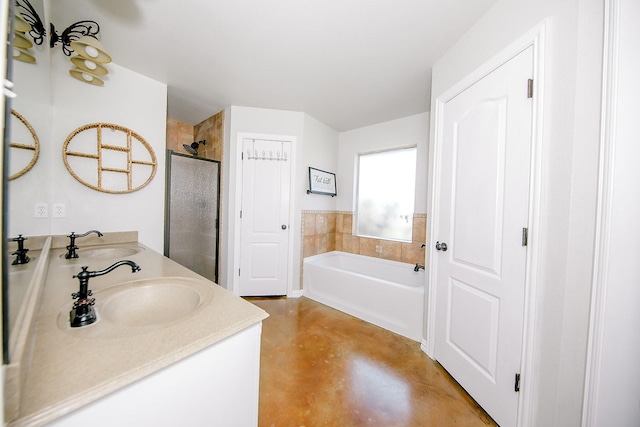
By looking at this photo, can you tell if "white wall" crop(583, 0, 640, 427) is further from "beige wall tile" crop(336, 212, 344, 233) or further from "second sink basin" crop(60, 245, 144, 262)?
Result: "beige wall tile" crop(336, 212, 344, 233)

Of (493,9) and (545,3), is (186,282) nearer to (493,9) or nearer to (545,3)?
(545,3)

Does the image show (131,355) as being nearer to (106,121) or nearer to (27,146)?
(27,146)

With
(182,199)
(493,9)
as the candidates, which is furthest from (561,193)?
(182,199)

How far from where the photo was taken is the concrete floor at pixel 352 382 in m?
1.29

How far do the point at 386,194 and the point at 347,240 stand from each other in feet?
3.13

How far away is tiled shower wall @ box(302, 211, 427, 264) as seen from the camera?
9.70 feet

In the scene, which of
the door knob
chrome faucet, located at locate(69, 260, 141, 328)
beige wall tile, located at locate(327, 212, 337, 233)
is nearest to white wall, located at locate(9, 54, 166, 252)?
chrome faucet, located at locate(69, 260, 141, 328)

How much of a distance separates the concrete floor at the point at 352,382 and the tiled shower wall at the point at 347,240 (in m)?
1.14

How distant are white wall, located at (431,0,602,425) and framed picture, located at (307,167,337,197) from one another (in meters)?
2.39

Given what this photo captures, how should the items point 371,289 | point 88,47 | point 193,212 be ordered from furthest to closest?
1. point 193,212
2. point 371,289
3. point 88,47

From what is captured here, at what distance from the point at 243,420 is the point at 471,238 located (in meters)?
1.52

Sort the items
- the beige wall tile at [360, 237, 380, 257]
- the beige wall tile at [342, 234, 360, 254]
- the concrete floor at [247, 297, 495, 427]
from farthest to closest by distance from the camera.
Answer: the beige wall tile at [342, 234, 360, 254], the beige wall tile at [360, 237, 380, 257], the concrete floor at [247, 297, 495, 427]

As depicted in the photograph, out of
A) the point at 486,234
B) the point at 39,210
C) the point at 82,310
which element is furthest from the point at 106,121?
the point at 486,234

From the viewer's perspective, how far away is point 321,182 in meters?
3.37
